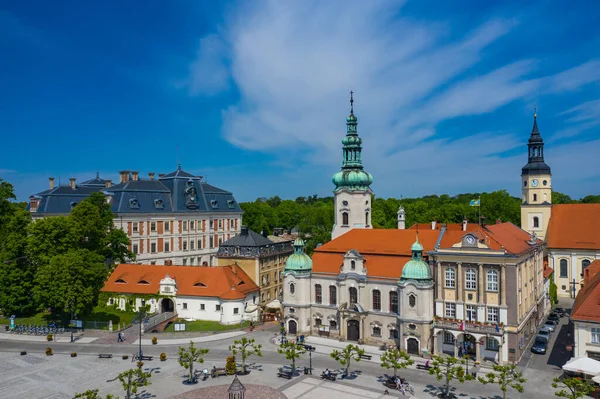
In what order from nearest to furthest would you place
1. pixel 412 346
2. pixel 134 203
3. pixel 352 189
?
pixel 412 346, pixel 352 189, pixel 134 203

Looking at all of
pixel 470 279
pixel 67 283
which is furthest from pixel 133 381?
pixel 470 279

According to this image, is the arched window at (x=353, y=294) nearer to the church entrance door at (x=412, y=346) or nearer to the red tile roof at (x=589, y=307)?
the church entrance door at (x=412, y=346)

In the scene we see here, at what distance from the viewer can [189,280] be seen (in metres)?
60.8

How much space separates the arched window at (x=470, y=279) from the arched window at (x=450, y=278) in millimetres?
1209

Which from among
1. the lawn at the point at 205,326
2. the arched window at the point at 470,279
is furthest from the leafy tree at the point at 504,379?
the lawn at the point at 205,326

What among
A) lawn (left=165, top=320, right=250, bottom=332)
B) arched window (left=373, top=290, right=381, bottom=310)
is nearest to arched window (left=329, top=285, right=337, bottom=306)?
arched window (left=373, top=290, right=381, bottom=310)

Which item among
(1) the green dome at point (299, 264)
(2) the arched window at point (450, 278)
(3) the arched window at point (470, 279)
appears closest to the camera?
(3) the arched window at point (470, 279)

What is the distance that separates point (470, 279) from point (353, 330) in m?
13.2

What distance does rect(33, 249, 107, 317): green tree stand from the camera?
1982 inches

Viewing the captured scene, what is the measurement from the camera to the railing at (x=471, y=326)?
43666 millimetres

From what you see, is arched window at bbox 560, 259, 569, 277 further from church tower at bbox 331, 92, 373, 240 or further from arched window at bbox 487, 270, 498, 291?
arched window at bbox 487, 270, 498, 291

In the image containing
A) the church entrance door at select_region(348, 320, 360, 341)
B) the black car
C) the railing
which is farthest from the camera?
the church entrance door at select_region(348, 320, 360, 341)

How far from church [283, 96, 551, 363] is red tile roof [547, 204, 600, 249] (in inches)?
688

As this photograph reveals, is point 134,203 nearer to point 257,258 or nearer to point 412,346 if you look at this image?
point 257,258
